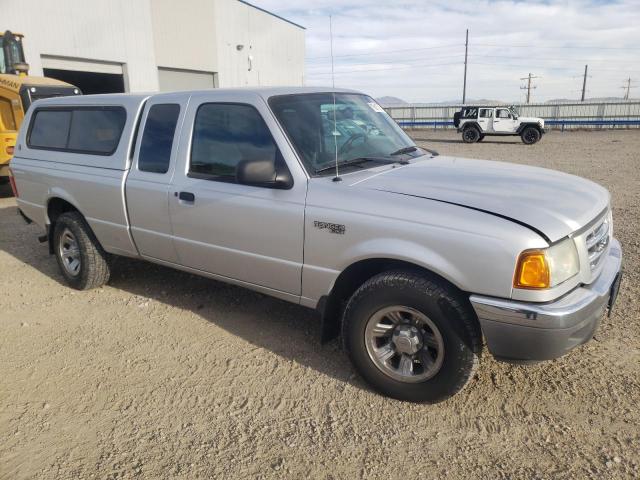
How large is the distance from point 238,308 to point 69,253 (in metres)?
2.01

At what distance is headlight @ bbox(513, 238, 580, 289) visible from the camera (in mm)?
2535

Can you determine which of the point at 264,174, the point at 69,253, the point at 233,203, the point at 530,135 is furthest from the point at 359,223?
the point at 530,135

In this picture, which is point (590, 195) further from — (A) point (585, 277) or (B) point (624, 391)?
(B) point (624, 391)

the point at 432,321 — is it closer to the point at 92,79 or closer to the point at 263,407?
the point at 263,407

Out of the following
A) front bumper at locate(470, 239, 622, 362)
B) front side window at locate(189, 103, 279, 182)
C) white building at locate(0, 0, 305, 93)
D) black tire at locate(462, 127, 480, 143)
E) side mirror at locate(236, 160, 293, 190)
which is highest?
white building at locate(0, 0, 305, 93)

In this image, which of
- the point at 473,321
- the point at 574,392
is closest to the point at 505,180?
the point at 473,321

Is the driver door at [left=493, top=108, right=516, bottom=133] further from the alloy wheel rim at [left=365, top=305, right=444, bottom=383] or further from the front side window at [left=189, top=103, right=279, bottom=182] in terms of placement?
the alloy wheel rim at [left=365, top=305, right=444, bottom=383]

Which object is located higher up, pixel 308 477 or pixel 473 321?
pixel 473 321

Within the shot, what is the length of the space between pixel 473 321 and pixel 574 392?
3.14 ft

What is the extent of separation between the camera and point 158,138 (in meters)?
4.17

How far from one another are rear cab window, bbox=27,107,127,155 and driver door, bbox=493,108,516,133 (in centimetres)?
2478

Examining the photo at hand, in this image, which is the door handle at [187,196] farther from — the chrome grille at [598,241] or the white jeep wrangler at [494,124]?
the white jeep wrangler at [494,124]

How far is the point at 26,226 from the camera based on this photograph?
7941 millimetres

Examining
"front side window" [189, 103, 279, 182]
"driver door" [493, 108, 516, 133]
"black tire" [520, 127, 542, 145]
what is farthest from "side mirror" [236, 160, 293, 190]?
"driver door" [493, 108, 516, 133]
